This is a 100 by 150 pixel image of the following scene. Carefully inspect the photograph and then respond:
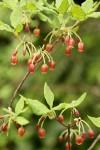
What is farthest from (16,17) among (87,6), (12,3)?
(87,6)

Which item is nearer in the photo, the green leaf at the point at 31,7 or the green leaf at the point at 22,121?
the green leaf at the point at 22,121

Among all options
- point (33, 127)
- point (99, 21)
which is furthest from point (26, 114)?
point (99, 21)

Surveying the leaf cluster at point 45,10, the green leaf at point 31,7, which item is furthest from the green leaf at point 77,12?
the green leaf at point 31,7

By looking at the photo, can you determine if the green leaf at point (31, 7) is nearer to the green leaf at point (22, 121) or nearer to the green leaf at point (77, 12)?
the green leaf at point (77, 12)

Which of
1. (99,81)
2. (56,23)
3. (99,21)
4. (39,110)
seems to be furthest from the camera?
(99,81)

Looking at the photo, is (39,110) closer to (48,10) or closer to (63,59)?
(48,10)

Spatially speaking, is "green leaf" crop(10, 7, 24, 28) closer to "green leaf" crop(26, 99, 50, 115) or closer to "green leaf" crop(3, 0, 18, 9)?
"green leaf" crop(3, 0, 18, 9)

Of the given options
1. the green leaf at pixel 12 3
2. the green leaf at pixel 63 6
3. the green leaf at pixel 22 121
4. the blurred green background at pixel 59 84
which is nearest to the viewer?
the green leaf at pixel 22 121
